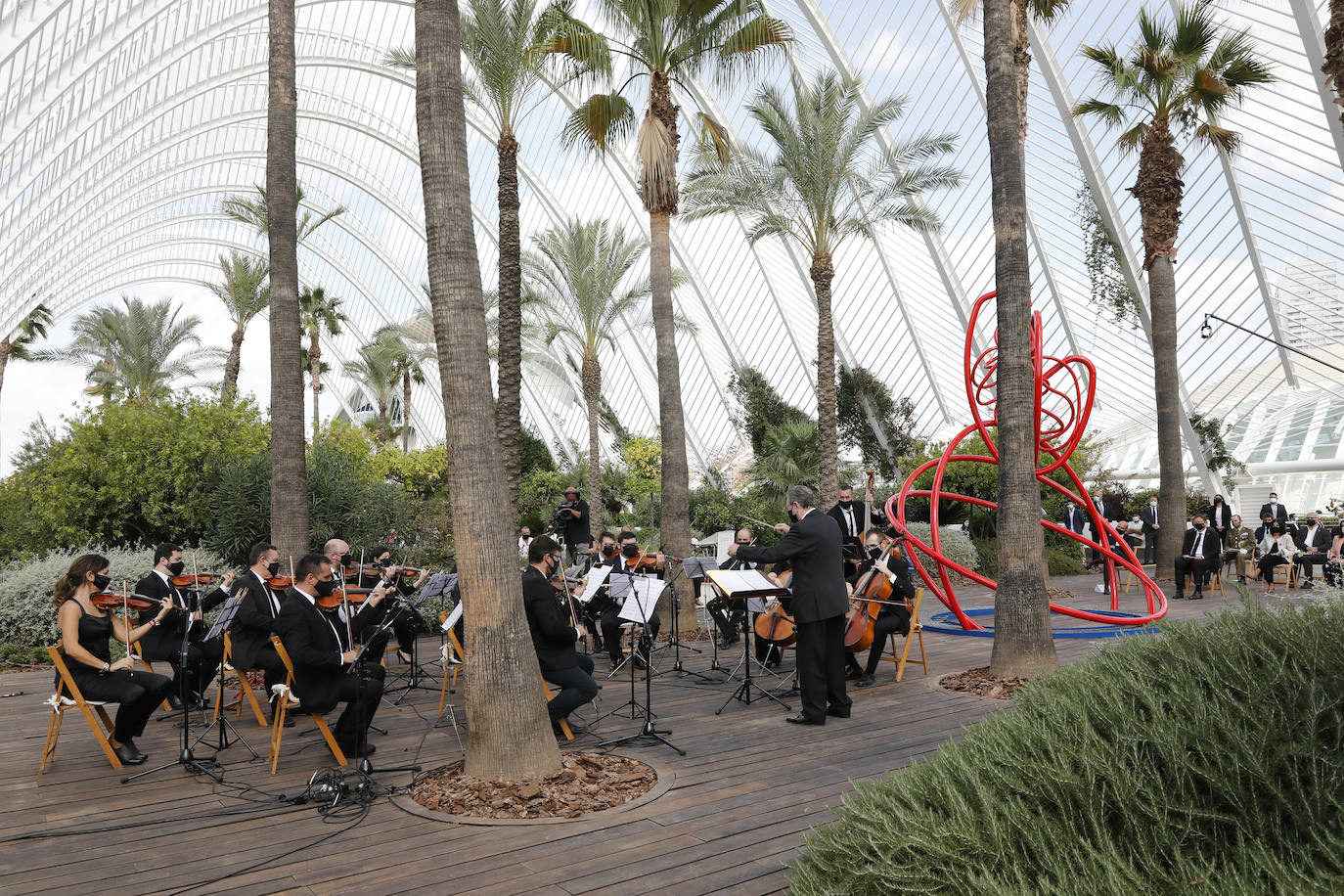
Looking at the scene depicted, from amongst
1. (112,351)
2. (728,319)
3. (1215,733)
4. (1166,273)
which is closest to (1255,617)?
(1215,733)

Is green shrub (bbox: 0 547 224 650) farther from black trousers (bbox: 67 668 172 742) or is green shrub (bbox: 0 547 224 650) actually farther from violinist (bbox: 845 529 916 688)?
violinist (bbox: 845 529 916 688)

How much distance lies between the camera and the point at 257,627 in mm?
7059

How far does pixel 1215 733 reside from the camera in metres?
3.31

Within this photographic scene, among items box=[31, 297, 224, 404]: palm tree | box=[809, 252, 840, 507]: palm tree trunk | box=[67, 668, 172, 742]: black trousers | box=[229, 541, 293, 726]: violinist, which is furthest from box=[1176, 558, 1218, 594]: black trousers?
box=[31, 297, 224, 404]: palm tree

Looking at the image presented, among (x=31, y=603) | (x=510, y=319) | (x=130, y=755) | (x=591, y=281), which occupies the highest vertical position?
(x=591, y=281)

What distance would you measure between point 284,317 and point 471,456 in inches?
213

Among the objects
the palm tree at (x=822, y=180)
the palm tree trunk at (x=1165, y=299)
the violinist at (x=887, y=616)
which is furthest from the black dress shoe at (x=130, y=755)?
the palm tree trunk at (x=1165, y=299)

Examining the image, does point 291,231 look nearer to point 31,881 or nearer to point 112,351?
point 31,881

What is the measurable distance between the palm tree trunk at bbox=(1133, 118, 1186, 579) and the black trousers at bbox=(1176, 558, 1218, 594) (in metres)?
1.53

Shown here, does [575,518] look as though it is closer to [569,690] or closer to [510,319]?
[510,319]

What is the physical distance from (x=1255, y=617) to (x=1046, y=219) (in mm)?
25155

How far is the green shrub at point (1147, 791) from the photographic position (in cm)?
296

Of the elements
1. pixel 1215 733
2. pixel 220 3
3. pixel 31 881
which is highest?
pixel 220 3

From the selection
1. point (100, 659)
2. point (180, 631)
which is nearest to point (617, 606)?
point (180, 631)
